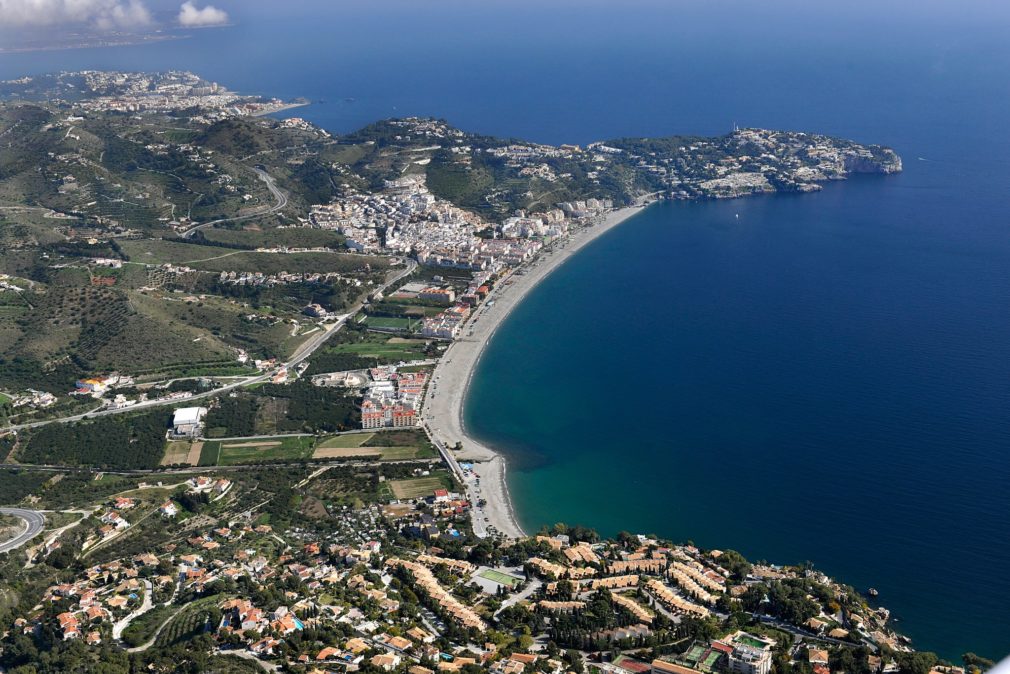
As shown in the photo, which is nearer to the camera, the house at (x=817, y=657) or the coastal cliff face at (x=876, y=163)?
the house at (x=817, y=657)

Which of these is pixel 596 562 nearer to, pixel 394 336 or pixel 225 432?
pixel 225 432

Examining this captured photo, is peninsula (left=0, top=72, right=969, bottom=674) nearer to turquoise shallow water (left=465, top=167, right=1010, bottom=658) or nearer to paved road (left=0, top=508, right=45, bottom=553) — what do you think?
paved road (left=0, top=508, right=45, bottom=553)

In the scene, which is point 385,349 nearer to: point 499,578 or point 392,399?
point 392,399

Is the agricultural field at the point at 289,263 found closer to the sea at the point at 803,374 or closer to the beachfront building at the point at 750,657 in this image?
the sea at the point at 803,374

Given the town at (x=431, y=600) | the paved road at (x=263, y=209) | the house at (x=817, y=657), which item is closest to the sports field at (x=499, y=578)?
the town at (x=431, y=600)

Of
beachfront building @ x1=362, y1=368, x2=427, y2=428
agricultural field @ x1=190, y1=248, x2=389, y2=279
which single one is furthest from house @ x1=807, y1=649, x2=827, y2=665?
agricultural field @ x1=190, y1=248, x2=389, y2=279

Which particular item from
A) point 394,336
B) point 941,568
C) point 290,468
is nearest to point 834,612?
point 941,568

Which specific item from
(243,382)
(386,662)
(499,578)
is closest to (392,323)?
(243,382)
